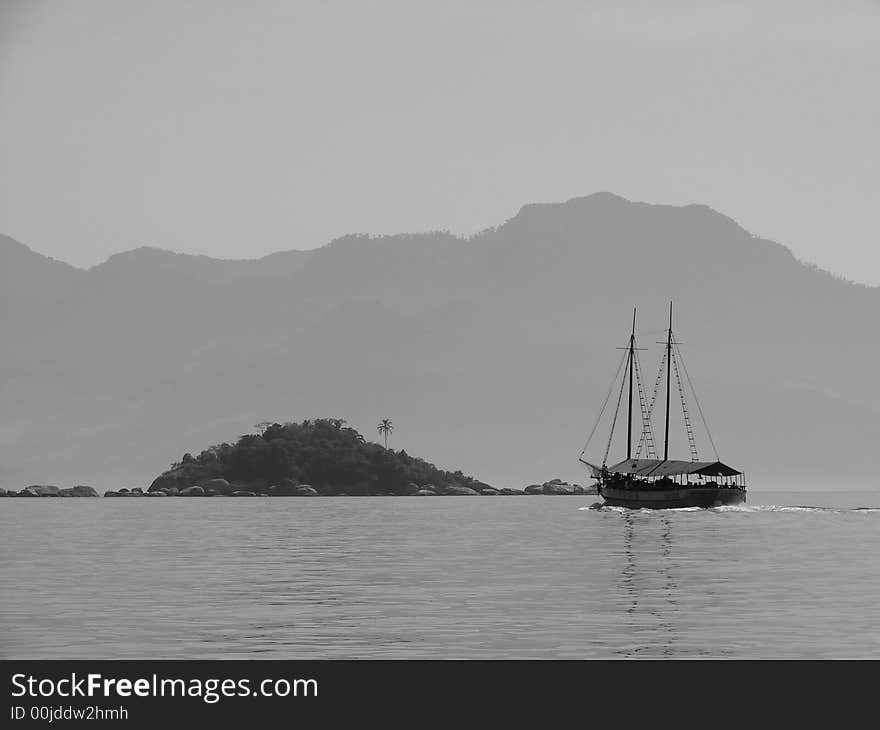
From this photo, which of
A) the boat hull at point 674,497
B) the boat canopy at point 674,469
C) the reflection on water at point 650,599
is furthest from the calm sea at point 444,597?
the boat canopy at point 674,469

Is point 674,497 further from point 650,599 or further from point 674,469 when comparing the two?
point 650,599

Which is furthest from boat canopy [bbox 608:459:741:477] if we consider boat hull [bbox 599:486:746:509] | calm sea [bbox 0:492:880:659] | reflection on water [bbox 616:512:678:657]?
reflection on water [bbox 616:512:678:657]

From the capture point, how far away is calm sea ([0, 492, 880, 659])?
39.2 meters

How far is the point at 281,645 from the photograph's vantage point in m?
39.4

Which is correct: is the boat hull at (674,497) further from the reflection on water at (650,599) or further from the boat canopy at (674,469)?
the reflection on water at (650,599)

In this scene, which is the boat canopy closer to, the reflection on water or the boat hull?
the boat hull

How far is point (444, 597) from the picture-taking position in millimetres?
53344

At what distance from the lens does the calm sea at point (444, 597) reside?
129 feet

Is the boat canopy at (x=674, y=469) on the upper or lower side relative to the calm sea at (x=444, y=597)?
upper

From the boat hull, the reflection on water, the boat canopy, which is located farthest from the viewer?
the boat canopy
